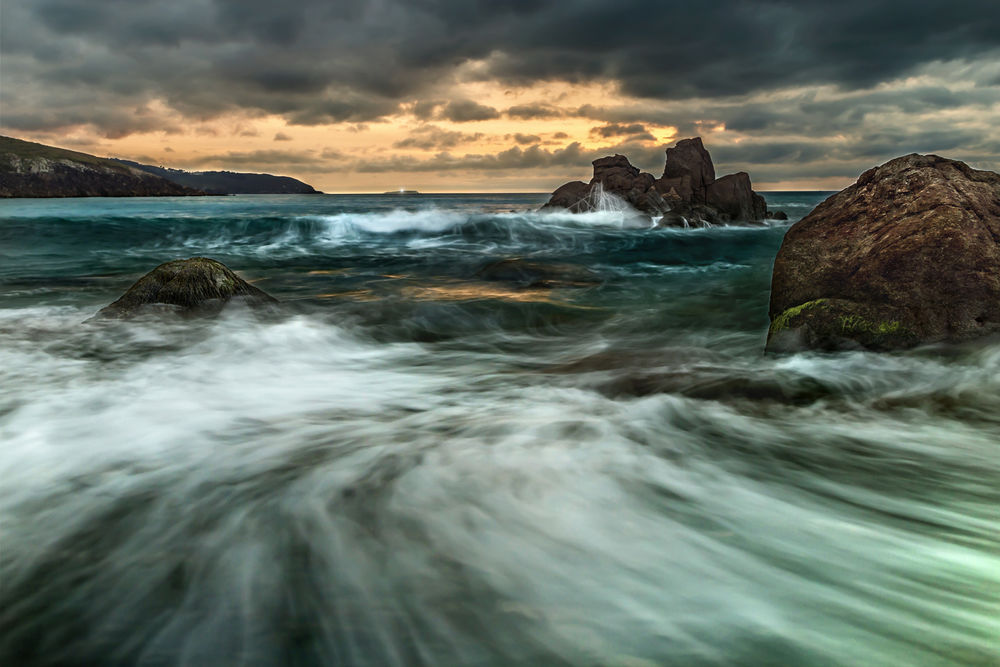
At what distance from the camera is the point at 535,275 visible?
12648 millimetres

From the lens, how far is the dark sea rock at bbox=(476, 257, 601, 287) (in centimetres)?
1208

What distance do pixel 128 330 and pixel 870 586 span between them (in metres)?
7.48

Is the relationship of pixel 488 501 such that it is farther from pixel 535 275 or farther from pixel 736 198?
pixel 736 198

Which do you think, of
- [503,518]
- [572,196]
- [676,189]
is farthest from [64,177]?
[503,518]

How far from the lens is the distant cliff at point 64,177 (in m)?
98.5

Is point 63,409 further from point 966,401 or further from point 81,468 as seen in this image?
point 966,401

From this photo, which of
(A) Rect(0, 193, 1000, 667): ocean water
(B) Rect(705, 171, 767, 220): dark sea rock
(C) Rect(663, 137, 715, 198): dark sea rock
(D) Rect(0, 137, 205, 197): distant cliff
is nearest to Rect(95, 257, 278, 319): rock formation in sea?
(A) Rect(0, 193, 1000, 667): ocean water

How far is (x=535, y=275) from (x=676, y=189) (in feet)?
106

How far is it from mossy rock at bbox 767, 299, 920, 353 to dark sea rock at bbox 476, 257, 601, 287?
247 inches

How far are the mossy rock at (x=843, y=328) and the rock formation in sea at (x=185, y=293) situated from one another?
6668mm

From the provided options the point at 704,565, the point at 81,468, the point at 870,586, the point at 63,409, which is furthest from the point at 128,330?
the point at 870,586

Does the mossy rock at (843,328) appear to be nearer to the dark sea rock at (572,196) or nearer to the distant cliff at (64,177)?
the dark sea rock at (572,196)

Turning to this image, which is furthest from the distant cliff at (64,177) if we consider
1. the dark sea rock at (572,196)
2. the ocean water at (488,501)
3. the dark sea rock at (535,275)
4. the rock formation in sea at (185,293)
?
the ocean water at (488,501)

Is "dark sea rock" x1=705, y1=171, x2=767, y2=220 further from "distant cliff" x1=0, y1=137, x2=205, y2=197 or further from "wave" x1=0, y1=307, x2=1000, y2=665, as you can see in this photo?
"distant cliff" x1=0, y1=137, x2=205, y2=197
